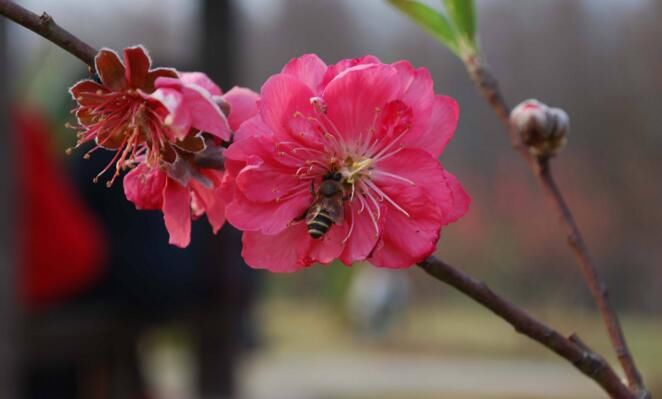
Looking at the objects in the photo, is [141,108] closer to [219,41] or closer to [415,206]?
[415,206]

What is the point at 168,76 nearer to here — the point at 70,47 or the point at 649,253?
the point at 70,47

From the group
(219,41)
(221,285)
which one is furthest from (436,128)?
(219,41)

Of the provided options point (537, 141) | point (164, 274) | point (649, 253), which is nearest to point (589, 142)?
point (649, 253)

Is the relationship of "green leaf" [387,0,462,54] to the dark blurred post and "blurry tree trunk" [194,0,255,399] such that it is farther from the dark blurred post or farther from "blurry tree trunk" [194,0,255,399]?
"blurry tree trunk" [194,0,255,399]

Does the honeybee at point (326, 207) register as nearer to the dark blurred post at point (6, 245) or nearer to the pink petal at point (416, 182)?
the pink petal at point (416, 182)

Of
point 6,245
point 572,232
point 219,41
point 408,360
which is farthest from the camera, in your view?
point 408,360

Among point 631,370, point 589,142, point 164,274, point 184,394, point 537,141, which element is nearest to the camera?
point 631,370
